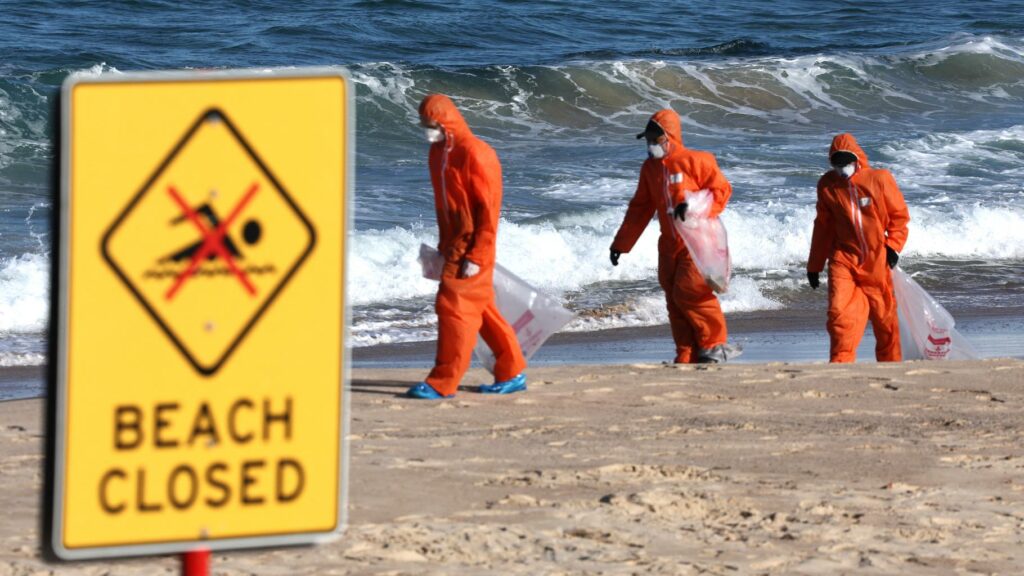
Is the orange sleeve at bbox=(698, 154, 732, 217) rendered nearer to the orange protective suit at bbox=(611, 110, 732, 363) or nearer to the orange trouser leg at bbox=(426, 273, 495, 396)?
the orange protective suit at bbox=(611, 110, 732, 363)

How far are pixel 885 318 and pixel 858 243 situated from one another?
50cm

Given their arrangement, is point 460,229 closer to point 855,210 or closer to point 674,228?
point 674,228

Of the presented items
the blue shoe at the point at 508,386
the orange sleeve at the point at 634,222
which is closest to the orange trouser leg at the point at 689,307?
the orange sleeve at the point at 634,222

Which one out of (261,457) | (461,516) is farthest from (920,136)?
(261,457)

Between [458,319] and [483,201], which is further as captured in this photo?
[458,319]

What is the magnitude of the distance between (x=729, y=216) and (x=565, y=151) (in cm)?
561

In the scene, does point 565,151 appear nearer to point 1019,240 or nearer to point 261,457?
point 1019,240

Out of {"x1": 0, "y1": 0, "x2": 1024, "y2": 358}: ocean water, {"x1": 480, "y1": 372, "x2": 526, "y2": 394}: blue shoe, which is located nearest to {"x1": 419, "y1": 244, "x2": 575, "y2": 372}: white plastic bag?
{"x1": 480, "y1": 372, "x2": 526, "y2": 394}: blue shoe

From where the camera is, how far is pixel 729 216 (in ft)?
52.3

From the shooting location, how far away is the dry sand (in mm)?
5254

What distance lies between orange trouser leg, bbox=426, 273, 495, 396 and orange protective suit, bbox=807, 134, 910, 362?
94.6 inches

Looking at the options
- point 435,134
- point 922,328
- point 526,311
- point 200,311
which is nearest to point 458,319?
point 526,311

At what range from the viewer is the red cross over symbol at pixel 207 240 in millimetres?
2092

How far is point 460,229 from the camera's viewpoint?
25.8 ft
